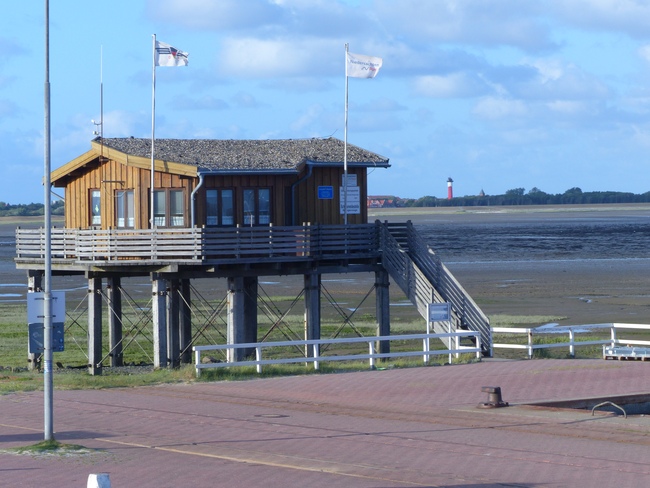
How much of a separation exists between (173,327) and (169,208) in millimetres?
3463

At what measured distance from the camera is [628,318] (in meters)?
44.9

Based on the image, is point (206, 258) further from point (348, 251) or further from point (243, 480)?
point (243, 480)

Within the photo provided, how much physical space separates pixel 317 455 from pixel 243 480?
213 cm

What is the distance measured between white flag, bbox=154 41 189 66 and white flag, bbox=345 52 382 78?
5.33 metres

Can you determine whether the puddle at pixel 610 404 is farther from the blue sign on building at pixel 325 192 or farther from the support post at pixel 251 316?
the support post at pixel 251 316

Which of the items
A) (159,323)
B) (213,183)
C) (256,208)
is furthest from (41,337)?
(256,208)

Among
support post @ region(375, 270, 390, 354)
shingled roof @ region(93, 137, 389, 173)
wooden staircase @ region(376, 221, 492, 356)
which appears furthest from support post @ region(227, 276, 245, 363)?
wooden staircase @ region(376, 221, 492, 356)

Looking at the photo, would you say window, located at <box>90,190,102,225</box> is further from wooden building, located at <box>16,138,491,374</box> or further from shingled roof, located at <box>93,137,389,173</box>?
shingled roof, located at <box>93,137,389,173</box>

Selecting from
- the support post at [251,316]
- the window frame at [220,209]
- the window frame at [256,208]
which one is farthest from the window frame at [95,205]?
the support post at [251,316]

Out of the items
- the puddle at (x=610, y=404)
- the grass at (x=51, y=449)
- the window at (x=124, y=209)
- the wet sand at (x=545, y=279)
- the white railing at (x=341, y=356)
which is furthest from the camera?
the wet sand at (x=545, y=279)

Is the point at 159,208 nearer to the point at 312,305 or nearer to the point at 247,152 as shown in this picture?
the point at 247,152

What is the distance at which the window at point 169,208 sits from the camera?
31625mm

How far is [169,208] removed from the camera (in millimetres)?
31797

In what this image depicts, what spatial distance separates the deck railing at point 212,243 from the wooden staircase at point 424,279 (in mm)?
574
